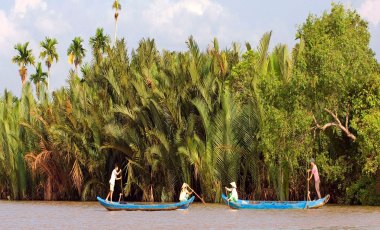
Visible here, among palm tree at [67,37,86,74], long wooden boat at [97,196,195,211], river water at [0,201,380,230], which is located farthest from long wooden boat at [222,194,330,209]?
palm tree at [67,37,86,74]

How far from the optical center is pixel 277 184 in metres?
30.6

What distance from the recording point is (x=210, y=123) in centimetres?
3325

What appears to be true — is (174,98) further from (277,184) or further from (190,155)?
(277,184)

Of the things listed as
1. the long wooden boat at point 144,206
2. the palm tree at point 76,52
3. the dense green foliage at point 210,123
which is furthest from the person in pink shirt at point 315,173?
the palm tree at point 76,52

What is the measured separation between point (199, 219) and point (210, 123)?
32.7 ft

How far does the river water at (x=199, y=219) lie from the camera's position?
21.0 metres

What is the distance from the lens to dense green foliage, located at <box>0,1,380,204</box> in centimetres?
2878

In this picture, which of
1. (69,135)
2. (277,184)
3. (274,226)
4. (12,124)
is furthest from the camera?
(12,124)

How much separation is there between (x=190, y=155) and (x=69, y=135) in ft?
25.3

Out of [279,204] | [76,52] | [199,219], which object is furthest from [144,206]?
[76,52]

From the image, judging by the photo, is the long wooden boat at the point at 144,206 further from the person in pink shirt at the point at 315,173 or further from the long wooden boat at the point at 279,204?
the person in pink shirt at the point at 315,173

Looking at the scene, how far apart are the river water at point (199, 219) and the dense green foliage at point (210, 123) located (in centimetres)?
250

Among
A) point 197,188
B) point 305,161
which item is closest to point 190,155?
point 197,188

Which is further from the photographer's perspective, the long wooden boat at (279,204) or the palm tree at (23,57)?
the palm tree at (23,57)
